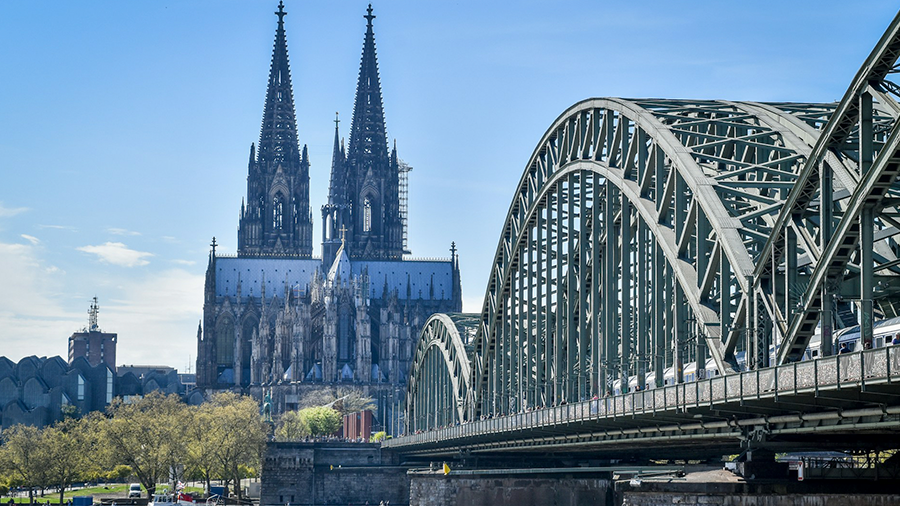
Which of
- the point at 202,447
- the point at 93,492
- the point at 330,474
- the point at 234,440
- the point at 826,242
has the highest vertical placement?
the point at 826,242

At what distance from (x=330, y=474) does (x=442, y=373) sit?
94.1 ft

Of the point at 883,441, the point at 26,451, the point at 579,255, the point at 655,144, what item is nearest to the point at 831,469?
the point at 883,441

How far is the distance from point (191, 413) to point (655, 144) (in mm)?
96970

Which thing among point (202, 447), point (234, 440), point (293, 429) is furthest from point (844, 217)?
point (293, 429)

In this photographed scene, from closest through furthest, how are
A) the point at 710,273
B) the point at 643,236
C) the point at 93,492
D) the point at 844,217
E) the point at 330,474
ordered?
1. the point at 844,217
2. the point at 710,273
3. the point at 643,236
4. the point at 330,474
5. the point at 93,492

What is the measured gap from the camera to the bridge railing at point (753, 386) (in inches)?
1182

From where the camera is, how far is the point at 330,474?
139 meters

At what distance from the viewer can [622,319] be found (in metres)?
56.5

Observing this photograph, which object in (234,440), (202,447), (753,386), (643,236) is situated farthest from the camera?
(234,440)

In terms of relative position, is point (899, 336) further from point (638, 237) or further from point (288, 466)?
point (288, 466)

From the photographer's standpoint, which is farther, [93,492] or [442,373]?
[93,492]

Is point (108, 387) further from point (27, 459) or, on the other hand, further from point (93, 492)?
point (27, 459)

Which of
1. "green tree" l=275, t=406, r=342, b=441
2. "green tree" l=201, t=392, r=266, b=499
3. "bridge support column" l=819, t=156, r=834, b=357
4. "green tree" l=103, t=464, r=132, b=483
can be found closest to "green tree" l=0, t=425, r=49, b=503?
"green tree" l=103, t=464, r=132, b=483

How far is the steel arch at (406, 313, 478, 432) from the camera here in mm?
99875
